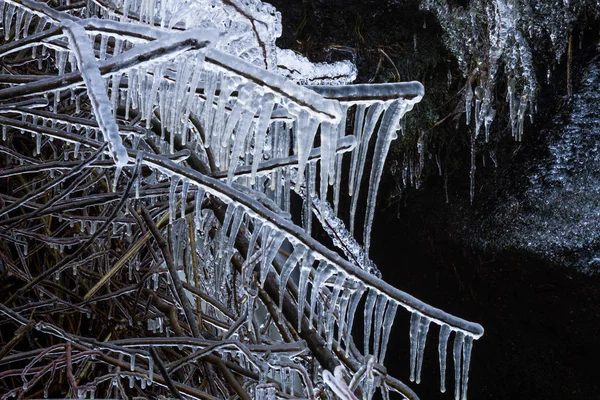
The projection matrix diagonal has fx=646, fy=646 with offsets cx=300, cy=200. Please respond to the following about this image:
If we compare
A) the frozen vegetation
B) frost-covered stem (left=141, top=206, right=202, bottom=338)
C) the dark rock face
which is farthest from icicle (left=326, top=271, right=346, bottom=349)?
the dark rock face

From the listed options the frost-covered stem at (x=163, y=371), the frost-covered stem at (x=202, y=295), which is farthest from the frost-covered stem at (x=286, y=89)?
the frost-covered stem at (x=202, y=295)

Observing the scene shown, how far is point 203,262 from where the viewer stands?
129cm

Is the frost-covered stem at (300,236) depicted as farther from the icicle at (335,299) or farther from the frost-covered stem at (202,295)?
the frost-covered stem at (202,295)

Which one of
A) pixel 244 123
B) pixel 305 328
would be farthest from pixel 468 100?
pixel 244 123

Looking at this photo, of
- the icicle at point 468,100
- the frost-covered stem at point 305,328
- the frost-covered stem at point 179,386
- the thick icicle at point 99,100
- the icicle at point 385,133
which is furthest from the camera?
the icicle at point 468,100

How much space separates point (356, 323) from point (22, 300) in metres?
2.35

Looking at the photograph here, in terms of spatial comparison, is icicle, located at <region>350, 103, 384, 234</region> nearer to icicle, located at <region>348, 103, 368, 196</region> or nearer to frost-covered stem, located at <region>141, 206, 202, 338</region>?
icicle, located at <region>348, 103, 368, 196</region>

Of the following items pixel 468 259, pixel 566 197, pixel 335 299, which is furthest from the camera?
pixel 468 259

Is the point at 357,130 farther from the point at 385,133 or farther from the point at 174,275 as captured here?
the point at 174,275

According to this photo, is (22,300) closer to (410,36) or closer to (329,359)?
(329,359)

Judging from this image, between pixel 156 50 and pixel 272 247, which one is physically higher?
pixel 156 50

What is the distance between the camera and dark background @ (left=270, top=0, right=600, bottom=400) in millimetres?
2697

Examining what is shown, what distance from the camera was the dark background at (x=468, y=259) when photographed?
2697 mm

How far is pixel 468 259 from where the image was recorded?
131 inches
